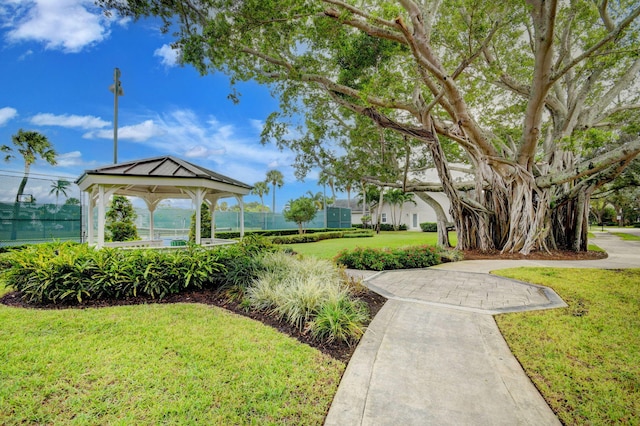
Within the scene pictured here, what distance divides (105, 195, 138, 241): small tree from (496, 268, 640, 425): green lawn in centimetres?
1472

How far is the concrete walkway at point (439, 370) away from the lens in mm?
2199

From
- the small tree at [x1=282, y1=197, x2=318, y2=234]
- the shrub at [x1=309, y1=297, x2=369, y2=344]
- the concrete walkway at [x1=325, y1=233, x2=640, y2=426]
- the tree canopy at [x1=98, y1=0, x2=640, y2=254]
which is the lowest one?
the concrete walkway at [x1=325, y1=233, x2=640, y2=426]

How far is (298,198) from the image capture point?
68.4 ft

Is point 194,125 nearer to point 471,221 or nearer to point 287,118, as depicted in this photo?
point 287,118

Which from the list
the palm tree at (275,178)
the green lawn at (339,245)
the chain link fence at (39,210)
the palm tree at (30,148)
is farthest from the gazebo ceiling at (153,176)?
the palm tree at (275,178)

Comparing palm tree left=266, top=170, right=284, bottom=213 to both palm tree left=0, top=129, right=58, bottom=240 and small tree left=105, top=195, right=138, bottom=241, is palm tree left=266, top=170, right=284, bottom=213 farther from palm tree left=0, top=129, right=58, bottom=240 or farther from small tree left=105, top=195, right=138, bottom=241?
small tree left=105, top=195, right=138, bottom=241

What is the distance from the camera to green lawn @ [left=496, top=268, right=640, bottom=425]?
2.35 metres

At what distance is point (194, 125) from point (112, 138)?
10.8 ft

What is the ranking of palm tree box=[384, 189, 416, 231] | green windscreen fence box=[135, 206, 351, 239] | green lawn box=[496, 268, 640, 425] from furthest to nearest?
palm tree box=[384, 189, 416, 231] → green windscreen fence box=[135, 206, 351, 239] → green lawn box=[496, 268, 640, 425]

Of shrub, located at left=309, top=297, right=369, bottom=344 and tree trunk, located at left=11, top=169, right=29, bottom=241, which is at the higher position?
tree trunk, located at left=11, top=169, right=29, bottom=241

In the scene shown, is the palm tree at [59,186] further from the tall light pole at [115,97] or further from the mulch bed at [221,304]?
the mulch bed at [221,304]

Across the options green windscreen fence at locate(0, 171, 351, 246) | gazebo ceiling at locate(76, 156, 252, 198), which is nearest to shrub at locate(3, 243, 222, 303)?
gazebo ceiling at locate(76, 156, 252, 198)

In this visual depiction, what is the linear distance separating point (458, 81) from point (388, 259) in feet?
25.0

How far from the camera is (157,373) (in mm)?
2709
